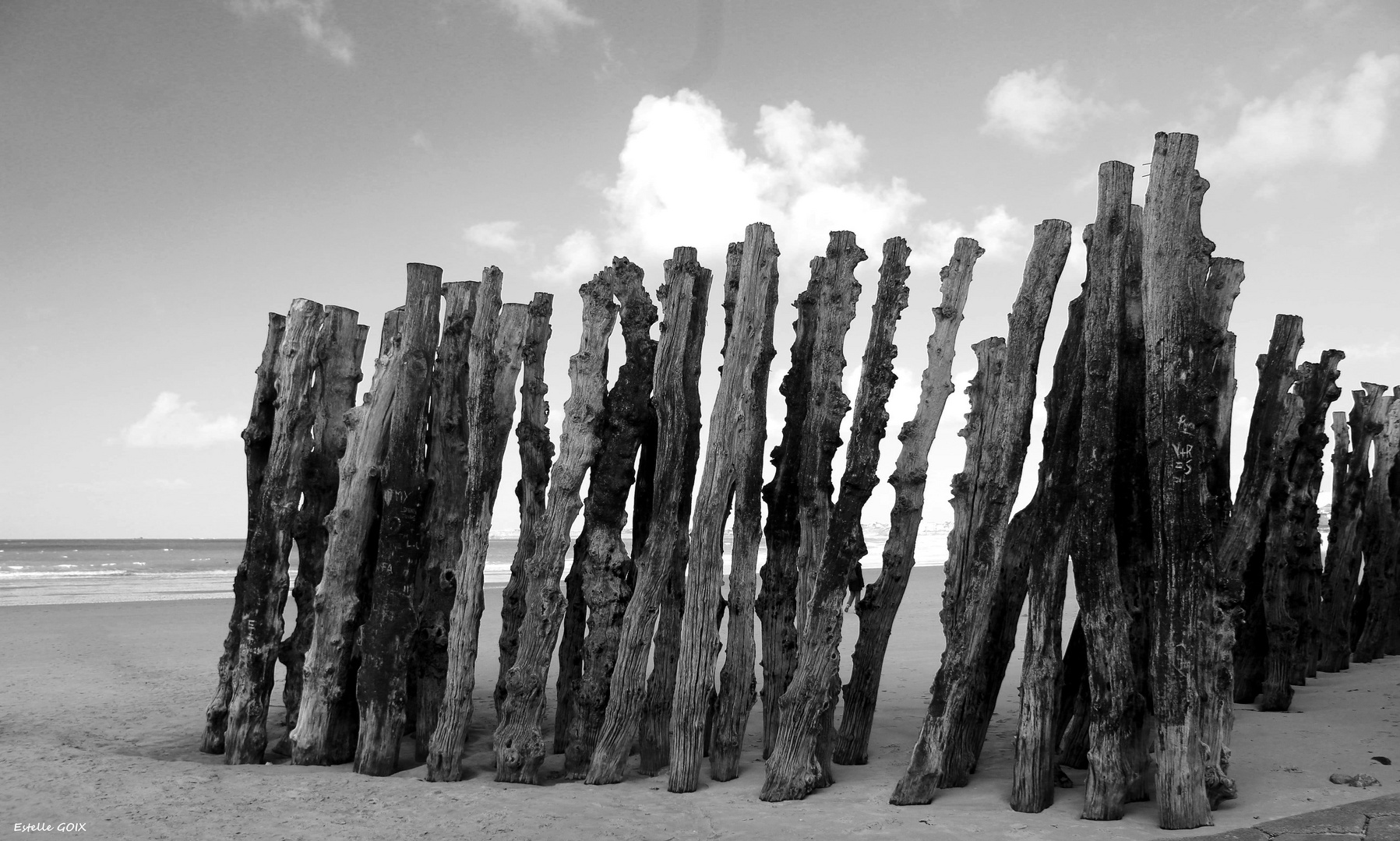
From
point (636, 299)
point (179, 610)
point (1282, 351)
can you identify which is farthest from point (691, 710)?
point (179, 610)

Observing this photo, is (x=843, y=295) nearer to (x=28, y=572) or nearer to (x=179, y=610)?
(x=179, y=610)

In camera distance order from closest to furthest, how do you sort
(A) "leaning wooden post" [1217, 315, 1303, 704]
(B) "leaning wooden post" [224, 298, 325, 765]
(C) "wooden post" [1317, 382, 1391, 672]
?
(B) "leaning wooden post" [224, 298, 325, 765] → (A) "leaning wooden post" [1217, 315, 1303, 704] → (C) "wooden post" [1317, 382, 1391, 672]

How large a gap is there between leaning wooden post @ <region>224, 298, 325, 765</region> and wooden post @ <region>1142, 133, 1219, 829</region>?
4.88m

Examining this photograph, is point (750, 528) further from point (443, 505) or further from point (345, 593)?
point (345, 593)

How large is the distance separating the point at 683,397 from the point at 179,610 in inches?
536

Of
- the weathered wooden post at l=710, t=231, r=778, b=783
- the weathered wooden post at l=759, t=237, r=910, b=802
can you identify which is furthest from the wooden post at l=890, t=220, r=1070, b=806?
the weathered wooden post at l=710, t=231, r=778, b=783

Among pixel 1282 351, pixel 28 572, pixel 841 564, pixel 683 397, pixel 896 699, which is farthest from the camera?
pixel 28 572

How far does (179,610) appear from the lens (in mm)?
15430

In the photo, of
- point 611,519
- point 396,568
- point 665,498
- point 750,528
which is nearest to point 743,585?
point 750,528

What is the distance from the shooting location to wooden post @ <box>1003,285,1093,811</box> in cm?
450

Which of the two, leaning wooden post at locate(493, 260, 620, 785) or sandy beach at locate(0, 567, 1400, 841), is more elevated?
leaning wooden post at locate(493, 260, 620, 785)

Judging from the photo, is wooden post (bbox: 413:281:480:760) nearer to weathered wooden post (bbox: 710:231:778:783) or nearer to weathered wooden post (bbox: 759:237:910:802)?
weathered wooden post (bbox: 710:231:778:783)

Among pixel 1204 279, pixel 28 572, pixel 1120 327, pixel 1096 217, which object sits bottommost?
pixel 28 572

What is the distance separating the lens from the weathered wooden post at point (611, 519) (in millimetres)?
5348
